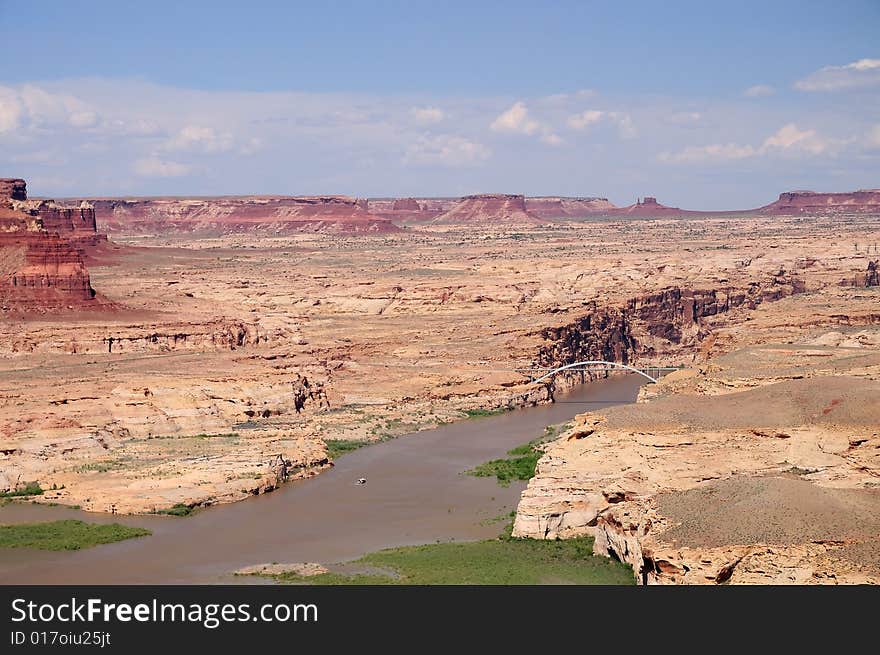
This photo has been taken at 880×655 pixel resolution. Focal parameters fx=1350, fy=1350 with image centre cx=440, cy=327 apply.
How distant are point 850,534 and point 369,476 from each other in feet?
A: 91.0

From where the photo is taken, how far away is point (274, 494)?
51.8 m

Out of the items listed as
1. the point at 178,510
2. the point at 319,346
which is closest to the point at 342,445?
the point at 178,510

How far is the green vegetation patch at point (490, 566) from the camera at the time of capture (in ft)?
118

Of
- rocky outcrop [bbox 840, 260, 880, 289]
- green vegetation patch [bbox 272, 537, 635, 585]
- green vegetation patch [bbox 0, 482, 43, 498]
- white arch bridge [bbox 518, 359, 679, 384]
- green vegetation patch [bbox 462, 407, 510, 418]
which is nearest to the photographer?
green vegetation patch [bbox 272, 537, 635, 585]

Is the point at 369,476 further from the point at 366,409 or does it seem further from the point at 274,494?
the point at 366,409

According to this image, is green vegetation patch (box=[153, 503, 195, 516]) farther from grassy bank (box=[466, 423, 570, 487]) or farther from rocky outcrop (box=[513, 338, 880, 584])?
rocky outcrop (box=[513, 338, 880, 584])

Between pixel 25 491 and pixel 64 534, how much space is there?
7031mm

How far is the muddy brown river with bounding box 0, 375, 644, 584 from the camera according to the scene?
41312mm

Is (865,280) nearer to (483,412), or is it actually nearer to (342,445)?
(483,412)

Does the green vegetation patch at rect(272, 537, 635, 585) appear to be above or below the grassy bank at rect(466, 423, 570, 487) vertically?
above

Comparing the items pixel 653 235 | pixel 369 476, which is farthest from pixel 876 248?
pixel 369 476

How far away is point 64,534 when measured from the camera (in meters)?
45.0

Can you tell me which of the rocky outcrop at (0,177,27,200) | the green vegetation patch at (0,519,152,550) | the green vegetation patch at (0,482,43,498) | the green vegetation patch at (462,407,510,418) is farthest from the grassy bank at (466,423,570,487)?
the rocky outcrop at (0,177,27,200)

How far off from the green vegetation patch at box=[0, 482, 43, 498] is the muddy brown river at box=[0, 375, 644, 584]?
1192mm
